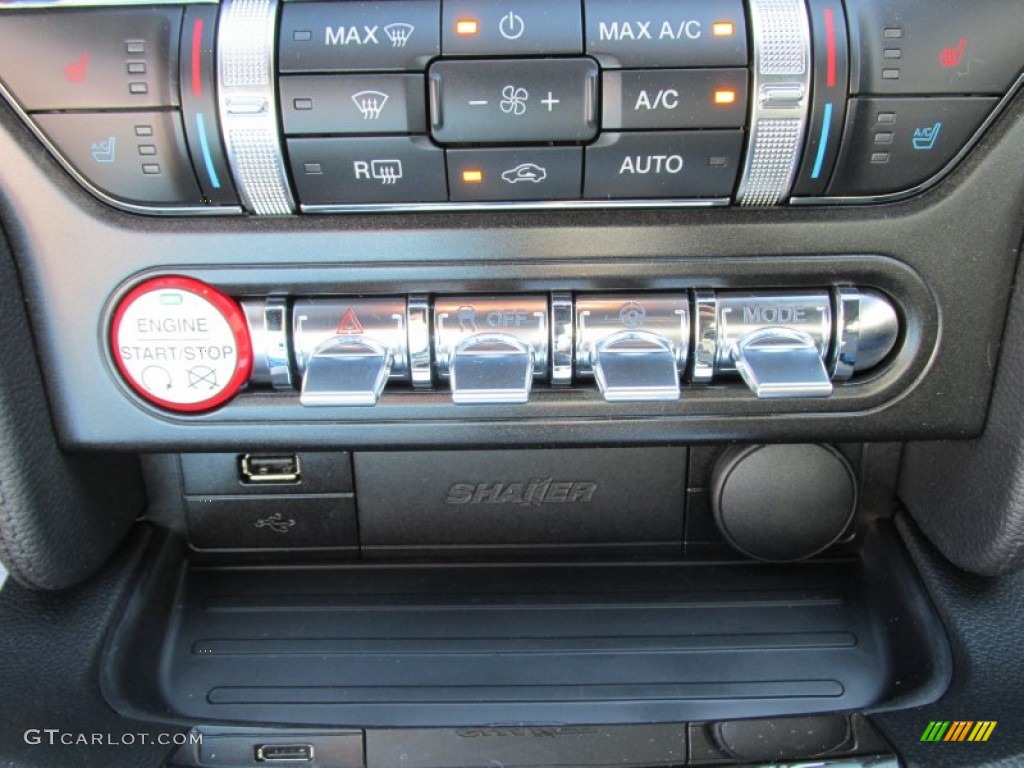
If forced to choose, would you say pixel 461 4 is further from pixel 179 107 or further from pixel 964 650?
pixel 964 650

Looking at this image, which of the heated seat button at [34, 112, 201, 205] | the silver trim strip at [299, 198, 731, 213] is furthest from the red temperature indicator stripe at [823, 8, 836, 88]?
the heated seat button at [34, 112, 201, 205]

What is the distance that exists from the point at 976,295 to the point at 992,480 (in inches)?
6.1

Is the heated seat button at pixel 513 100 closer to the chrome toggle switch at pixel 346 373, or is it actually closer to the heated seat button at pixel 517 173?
the heated seat button at pixel 517 173

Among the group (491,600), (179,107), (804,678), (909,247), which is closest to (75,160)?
(179,107)

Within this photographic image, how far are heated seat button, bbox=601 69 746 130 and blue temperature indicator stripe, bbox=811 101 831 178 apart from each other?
2.2 inches

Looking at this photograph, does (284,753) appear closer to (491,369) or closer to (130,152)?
(491,369)

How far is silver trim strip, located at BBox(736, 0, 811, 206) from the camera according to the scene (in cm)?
59

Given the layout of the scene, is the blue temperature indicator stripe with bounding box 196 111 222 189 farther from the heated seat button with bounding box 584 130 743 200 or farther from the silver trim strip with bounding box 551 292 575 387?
the silver trim strip with bounding box 551 292 575 387

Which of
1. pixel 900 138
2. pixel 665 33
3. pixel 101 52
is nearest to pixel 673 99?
pixel 665 33

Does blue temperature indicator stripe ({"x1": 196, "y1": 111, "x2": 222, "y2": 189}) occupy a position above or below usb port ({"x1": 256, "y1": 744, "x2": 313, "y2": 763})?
above

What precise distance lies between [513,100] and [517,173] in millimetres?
49

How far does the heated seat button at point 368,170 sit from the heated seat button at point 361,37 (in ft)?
0.16

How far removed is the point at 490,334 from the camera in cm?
66

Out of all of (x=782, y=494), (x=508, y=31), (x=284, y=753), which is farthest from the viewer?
(x=782, y=494)
